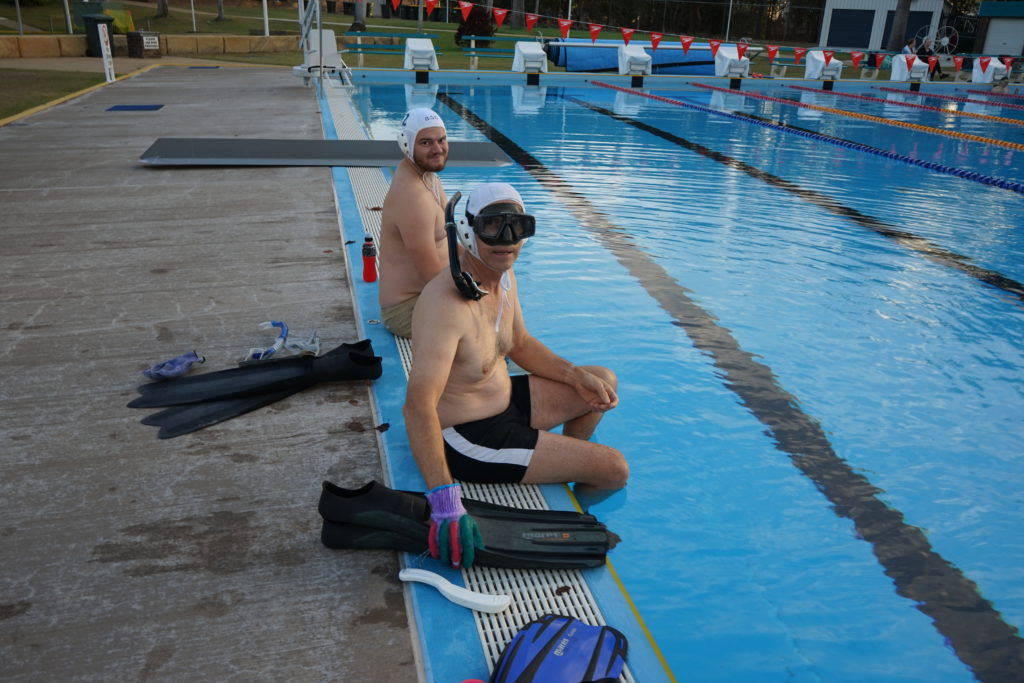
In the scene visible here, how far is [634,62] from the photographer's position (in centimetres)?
2202

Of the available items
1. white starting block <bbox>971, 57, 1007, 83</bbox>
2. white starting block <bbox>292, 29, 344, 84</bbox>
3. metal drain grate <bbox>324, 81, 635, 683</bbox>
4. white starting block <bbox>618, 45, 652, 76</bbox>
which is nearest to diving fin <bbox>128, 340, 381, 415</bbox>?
metal drain grate <bbox>324, 81, 635, 683</bbox>

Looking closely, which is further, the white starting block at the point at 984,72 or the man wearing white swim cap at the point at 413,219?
the white starting block at the point at 984,72

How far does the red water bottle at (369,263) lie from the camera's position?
511 centimetres

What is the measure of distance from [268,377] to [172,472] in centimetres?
76

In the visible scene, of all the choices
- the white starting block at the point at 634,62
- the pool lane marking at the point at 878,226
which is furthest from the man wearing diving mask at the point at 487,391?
the white starting block at the point at 634,62

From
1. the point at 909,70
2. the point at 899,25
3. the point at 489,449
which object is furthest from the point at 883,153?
the point at 899,25

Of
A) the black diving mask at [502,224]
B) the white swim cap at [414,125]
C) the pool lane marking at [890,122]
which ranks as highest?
the white swim cap at [414,125]

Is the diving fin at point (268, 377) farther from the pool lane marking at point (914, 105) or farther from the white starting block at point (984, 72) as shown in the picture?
the white starting block at point (984, 72)

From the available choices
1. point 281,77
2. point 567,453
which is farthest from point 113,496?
point 281,77

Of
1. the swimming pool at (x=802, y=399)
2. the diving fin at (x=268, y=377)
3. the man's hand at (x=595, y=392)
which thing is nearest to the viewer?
the swimming pool at (x=802, y=399)

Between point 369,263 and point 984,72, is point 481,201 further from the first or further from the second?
point 984,72

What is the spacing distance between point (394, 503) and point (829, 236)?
6.38 meters

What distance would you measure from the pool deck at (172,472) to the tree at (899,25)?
35467mm

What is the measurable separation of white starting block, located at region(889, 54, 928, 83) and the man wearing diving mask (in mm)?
24918
